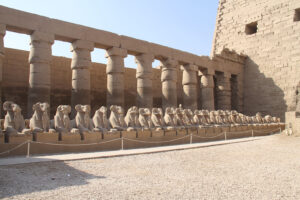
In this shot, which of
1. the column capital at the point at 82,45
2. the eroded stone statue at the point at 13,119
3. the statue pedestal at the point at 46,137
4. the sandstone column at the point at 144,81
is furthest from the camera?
the sandstone column at the point at 144,81

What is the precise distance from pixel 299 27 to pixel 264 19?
2533mm

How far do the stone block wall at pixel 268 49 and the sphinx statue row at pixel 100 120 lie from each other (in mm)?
7571

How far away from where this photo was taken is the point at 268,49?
62.1 feet

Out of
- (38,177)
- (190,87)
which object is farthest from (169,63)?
(38,177)

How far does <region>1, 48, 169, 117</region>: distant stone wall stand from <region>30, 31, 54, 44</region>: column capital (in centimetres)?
312

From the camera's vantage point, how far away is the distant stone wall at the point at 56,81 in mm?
12578

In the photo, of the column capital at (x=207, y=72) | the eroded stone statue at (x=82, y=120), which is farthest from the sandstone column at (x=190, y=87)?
the eroded stone statue at (x=82, y=120)

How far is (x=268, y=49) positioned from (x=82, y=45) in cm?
1307

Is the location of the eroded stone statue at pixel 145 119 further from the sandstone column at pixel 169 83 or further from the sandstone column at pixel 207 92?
the sandstone column at pixel 207 92

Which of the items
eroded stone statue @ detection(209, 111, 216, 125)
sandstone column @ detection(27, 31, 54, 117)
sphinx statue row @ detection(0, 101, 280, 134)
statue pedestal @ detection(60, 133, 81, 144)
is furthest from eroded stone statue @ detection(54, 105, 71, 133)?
eroded stone statue @ detection(209, 111, 216, 125)

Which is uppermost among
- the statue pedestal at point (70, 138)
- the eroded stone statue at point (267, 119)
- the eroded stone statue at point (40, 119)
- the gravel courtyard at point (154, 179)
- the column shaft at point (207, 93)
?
the column shaft at point (207, 93)

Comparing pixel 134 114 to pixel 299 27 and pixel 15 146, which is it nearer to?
pixel 15 146

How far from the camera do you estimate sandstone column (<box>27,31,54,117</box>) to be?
10234 mm

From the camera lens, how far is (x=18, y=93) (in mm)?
12711
